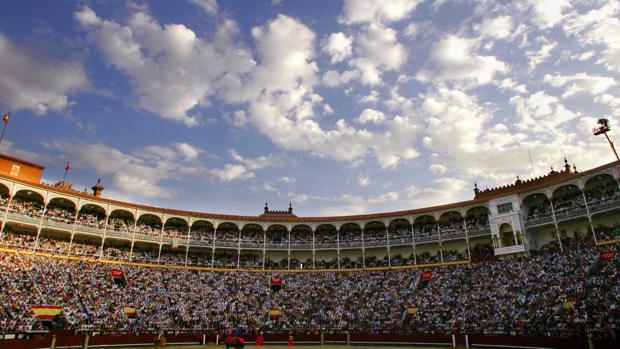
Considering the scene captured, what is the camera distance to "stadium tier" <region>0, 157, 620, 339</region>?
3189cm

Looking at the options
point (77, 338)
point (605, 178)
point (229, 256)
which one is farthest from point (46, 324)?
point (605, 178)

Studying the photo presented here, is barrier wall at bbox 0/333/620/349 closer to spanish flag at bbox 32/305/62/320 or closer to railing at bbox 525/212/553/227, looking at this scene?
spanish flag at bbox 32/305/62/320

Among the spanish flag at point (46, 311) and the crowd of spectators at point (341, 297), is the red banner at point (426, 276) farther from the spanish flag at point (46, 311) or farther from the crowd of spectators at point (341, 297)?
the spanish flag at point (46, 311)

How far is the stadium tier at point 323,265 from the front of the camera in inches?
1255

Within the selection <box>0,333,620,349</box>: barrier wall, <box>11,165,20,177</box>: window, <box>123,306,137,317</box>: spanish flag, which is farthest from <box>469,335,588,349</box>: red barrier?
<box>11,165,20,177</box>: window

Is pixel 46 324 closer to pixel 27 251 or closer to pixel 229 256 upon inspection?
pixel 27 251

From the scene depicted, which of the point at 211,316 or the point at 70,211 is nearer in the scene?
the point at 211,316

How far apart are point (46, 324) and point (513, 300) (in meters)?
38.7

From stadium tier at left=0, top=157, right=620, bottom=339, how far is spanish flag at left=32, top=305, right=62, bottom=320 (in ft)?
0.35

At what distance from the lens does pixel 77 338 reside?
2822 cm

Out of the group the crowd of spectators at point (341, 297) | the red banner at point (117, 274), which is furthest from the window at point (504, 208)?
the red banner at point (117, 274)

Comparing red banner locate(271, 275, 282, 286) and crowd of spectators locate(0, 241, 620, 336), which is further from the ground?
red banner locate(271, 275, 282, 286)

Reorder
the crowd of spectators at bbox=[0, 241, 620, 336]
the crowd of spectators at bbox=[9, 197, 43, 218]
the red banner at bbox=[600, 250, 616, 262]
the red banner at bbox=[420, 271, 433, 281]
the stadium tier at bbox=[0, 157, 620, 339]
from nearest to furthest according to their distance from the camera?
the crowd of spectators at bbox=[0, 241, 620, 336] → the red banner at bbox=[600, 250, 616, 262] → the stadium tier at bbox=[0, 157, 620, 339] → the crowd of spectators at bbox=[9, 197, 43, 218] → the red banner at bbox=[420, 271, 433, 281]

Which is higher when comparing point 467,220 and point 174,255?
point 467,220
